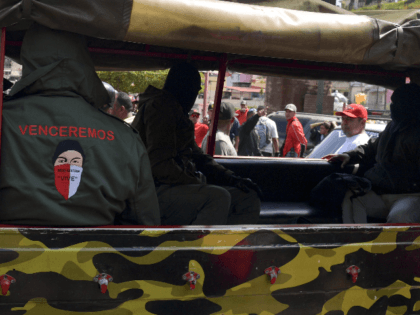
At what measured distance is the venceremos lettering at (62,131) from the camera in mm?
1800

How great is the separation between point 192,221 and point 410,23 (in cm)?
170

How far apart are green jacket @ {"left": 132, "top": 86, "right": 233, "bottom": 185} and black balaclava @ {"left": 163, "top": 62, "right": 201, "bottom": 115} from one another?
12cm

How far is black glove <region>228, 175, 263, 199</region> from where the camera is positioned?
3348mm

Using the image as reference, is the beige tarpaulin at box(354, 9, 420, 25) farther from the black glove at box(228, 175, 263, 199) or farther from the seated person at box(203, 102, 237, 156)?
the seated person at box(203, 102, 237, 156)

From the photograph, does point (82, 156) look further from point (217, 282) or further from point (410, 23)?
point (410, 23)

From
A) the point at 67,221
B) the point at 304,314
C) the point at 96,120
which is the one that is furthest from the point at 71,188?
the point at 304,314

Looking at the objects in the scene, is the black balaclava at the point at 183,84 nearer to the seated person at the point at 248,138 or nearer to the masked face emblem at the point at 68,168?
the masked face emblem at the point at 68,168

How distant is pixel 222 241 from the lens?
1970 mm

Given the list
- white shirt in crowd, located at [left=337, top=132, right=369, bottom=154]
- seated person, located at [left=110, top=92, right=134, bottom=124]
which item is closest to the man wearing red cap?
white shirt in crowd, located at [left=337, top=132, right=369, bottom=154]

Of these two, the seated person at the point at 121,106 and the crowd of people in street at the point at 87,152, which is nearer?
the crowd of people in street at the point at 87,152

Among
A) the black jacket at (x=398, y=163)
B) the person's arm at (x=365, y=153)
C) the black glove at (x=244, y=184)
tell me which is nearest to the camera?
the black jacket at (x=398, y=163)

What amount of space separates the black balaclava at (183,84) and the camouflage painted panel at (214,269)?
131 cm

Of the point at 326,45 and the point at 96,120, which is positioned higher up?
the point at 326,45

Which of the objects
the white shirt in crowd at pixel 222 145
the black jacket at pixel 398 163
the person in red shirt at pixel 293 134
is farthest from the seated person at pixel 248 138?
the black jacket at pixel 398 163
